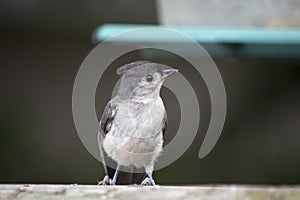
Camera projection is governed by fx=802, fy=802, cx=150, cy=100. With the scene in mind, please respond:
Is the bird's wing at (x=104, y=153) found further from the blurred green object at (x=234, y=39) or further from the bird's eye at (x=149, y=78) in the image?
the blurred green object at (x=234, y=39)

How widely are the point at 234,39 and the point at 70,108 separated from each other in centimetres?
227

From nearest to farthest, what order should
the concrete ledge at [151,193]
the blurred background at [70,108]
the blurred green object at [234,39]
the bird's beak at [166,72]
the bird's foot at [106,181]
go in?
1. the concrete ledge at [151,193]
2. the bird's foot at [106,181]
3. the bird's beak at [166,72]
4. the blurred green object at [234,39]
5. the blurred background at [70,108]

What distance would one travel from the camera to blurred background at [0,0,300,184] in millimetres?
4590

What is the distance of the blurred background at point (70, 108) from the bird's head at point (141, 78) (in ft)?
8.27

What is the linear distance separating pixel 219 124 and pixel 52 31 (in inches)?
64.4

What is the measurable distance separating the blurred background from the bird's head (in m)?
2.52

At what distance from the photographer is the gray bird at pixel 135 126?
184 cm

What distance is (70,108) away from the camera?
15.5 ft

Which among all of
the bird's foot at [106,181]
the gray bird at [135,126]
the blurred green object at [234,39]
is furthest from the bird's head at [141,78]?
the blurred green object at [234,39]

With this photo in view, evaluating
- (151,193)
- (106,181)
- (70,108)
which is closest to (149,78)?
(106,181)

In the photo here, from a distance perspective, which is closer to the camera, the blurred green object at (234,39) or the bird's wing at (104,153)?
the bird's wing at (104,153)

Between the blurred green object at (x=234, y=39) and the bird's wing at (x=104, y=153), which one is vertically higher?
the blurred green object at (x=234, y=39)

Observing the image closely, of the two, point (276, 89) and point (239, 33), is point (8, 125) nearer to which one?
point (276, 89)

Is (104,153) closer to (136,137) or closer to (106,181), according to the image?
(136,137)
